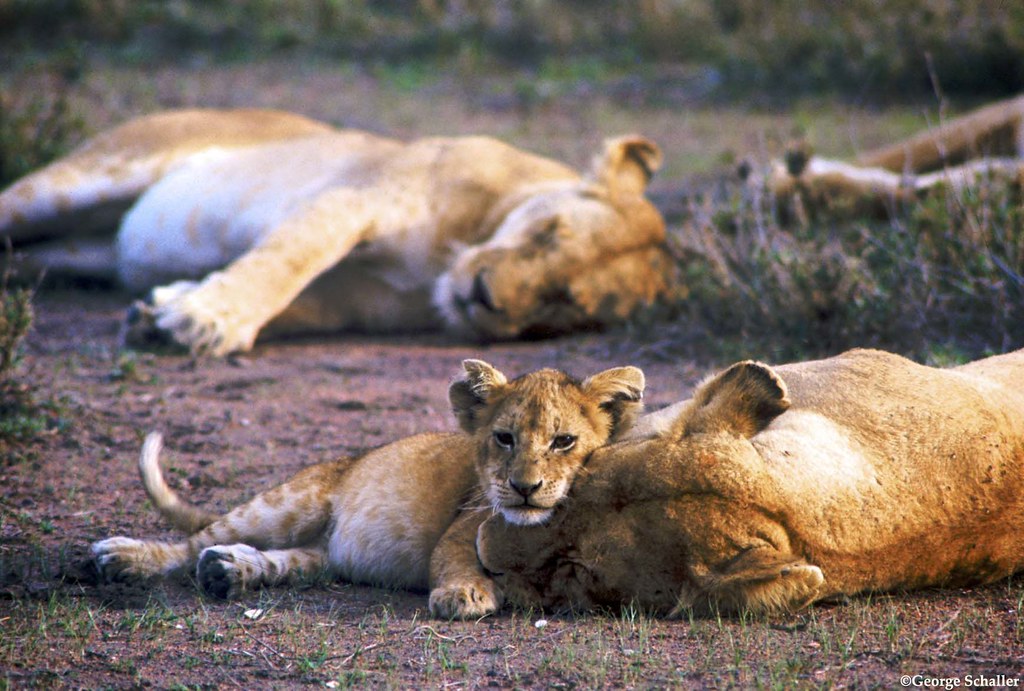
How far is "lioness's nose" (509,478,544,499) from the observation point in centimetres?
301

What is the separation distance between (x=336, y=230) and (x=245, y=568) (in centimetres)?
312

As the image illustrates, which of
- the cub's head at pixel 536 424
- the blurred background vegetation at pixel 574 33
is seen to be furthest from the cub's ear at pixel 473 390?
the blurred background vegetation at pixel 574 33

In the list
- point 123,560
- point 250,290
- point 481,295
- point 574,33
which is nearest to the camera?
point 123,560

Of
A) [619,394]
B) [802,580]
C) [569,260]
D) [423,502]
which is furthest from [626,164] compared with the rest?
[802,580]

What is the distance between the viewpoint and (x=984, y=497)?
3.12 metres

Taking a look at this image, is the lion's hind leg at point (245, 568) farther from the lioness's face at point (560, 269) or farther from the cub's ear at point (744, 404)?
the lioness's face at point (560, 269)

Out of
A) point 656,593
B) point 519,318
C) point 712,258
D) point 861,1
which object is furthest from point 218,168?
point 861,1

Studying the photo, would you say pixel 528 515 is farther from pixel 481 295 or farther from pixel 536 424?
pixel 481 295

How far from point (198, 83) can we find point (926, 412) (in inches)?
412

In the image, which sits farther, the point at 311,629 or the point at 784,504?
the point at 311,629

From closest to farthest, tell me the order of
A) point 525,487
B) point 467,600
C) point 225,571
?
point 525,487 → point 467,600 → point 225,571

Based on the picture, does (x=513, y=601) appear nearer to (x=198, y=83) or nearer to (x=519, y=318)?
(x=519, y=318)

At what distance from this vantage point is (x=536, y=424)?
318cm

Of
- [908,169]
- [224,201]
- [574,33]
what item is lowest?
[224,201]
